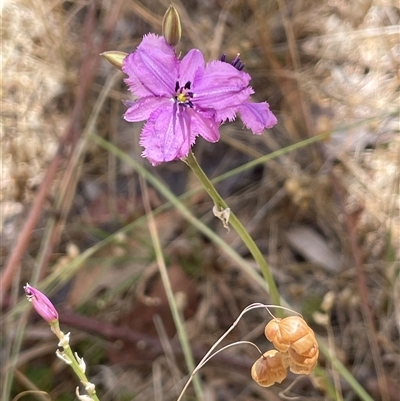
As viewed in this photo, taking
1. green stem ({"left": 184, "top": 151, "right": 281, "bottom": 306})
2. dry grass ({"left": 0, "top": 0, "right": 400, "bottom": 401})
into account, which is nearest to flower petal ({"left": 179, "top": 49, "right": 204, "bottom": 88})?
green stem ({"left": 184, "top": 151, "right": 281, "bottom": 306})

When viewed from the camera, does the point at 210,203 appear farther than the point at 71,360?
Yes

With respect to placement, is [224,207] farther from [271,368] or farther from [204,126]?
[271,368]

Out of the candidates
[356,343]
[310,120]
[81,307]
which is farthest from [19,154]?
[356,343]

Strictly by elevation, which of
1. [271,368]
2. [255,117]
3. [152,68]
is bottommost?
[271,368]

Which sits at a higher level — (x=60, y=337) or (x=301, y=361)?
(x=60, y=337)

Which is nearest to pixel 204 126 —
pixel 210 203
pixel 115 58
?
pixel 115 58

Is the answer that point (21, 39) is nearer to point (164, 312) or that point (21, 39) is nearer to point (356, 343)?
point (164, 312)

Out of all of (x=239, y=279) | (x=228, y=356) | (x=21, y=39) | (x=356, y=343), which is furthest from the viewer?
(x=21, y=39)

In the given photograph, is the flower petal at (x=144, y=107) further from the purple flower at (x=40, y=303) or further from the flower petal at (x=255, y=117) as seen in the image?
the purple flower at (x=40, y=303)
